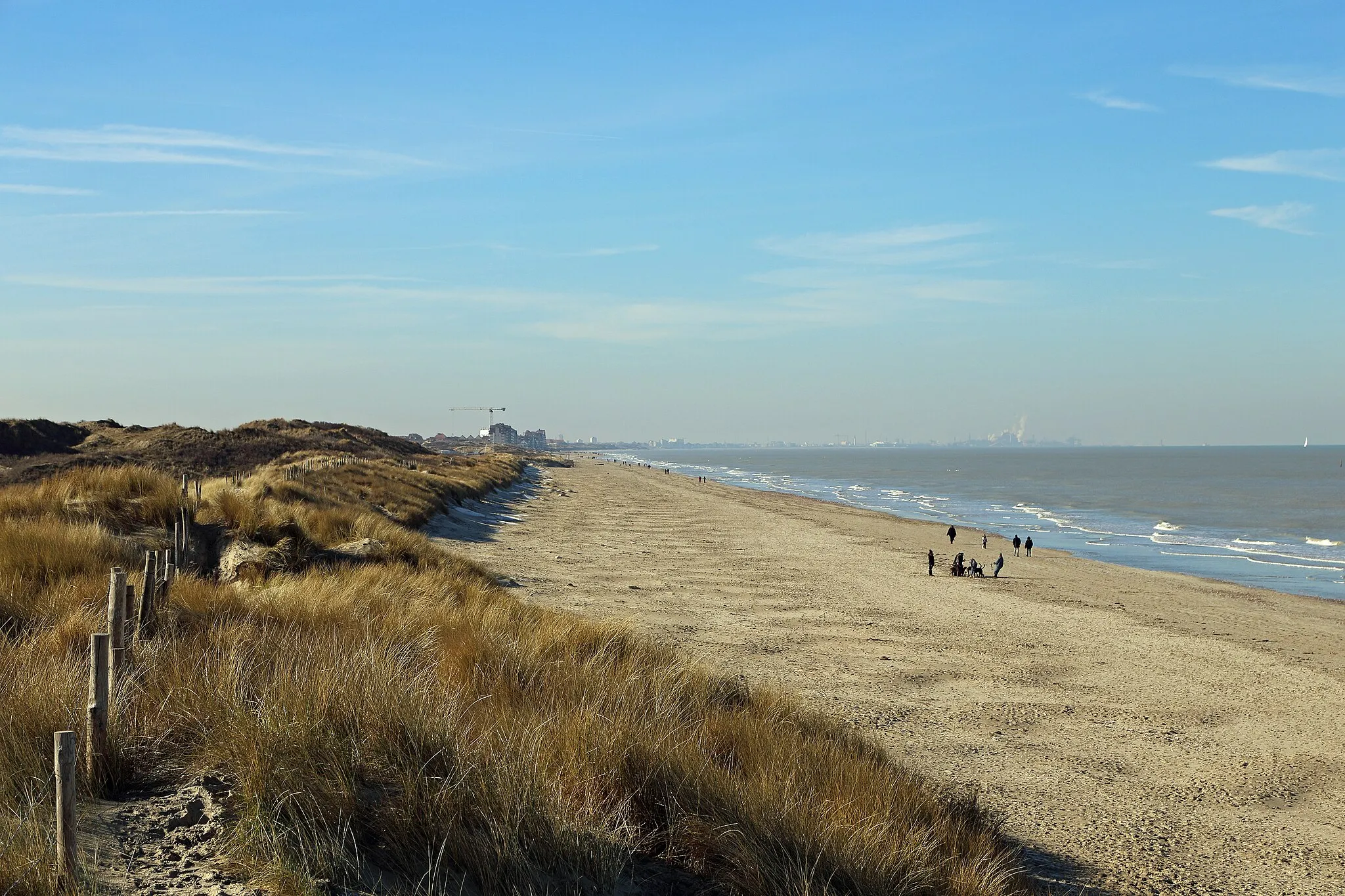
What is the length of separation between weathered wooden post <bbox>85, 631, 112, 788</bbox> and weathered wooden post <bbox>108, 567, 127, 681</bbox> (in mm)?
608

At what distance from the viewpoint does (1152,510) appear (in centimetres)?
6316

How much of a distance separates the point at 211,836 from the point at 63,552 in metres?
7.45

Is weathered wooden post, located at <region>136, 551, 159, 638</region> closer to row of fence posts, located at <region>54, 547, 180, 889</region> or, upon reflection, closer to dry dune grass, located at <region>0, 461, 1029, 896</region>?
row of fence posts, located at <region>54, 547, 180, 889</region>

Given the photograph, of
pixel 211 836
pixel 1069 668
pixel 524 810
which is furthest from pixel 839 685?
pixel 211 836

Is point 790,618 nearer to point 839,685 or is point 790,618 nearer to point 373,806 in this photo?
Answer: point 839,685

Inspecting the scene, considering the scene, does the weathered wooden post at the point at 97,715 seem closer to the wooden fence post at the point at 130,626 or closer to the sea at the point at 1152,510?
the wooden fence post at the point at 130,626

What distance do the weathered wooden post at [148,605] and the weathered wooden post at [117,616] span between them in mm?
1510

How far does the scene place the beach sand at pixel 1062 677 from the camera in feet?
24.4

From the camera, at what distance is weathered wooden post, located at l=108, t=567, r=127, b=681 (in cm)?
484

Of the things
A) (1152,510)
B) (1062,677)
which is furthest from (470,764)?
(1152,510)

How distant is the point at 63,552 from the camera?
974 cm

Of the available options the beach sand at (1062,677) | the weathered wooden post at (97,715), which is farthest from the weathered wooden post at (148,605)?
the beach sand at (1062,677)

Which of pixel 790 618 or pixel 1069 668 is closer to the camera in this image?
pixel 1069 668

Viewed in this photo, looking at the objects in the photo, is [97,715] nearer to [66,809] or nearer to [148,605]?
[66,809]
